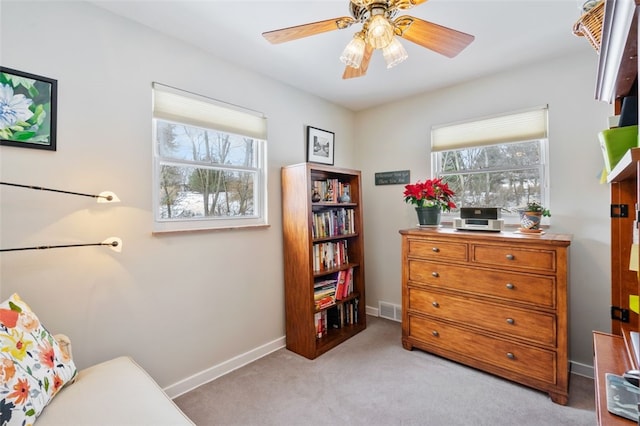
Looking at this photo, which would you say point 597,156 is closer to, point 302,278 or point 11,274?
point 302,278

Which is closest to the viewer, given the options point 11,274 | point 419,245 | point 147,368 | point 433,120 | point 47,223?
point 11,274

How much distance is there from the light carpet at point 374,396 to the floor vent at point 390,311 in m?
0.80

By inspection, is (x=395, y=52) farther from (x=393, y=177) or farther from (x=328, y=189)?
(x=393, y=177)

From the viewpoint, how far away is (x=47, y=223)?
159 cm

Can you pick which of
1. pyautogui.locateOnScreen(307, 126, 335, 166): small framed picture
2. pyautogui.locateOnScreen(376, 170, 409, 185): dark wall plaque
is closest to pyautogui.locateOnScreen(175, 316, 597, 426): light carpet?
pyautogui.locateOnScreen(376, 170, 409, 185): dark wall plaque

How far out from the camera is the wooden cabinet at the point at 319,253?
2.58 metres

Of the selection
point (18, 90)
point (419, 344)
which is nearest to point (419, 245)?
point (419, 344)

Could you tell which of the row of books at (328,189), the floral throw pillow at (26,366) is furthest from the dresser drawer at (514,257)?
the floral throw pillow at (26,366)

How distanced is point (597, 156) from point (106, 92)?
344cm

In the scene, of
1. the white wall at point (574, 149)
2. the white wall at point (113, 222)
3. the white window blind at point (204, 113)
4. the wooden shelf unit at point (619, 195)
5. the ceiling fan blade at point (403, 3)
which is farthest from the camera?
the white wall at point (574, 149)

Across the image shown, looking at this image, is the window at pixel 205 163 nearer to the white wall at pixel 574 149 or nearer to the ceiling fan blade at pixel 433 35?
the ceiling fan blade at pixel 433 35

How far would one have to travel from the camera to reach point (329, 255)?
2.95m

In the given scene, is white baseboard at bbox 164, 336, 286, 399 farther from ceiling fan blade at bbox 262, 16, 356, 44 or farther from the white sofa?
ceiling fan blade at bbox 262, 16, 356, 44

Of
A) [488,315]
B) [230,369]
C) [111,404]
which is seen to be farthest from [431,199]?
[111,404]
